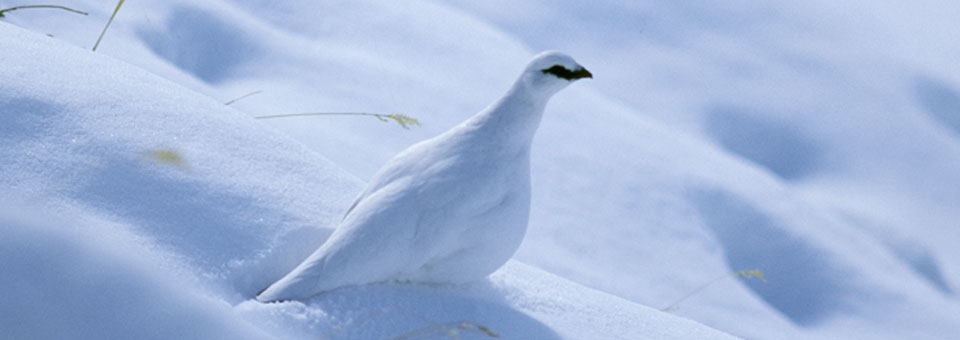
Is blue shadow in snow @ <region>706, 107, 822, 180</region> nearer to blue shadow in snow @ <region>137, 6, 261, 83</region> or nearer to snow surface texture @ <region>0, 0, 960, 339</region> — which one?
snow surface texture @ <region>0, 0, 960, 339</region>

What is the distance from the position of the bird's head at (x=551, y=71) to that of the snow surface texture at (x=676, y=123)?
0.50 m

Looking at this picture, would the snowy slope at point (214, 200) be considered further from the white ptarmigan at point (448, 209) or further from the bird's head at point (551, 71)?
the bird's head at point (551, 71)

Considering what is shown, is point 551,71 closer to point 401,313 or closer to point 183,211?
point 401,313

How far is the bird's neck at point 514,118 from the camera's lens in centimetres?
165

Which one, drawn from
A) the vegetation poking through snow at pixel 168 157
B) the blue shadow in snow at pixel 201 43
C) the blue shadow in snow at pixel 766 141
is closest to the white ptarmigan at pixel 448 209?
the vegetation poking through snow at pixel 168 157

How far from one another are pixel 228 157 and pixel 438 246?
1.66 feet

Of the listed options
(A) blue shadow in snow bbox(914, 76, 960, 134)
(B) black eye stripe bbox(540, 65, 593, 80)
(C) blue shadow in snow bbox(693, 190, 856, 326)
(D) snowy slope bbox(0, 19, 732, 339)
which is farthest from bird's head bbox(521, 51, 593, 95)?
(A) blue shadow in snow bbox(914, 76, 960, 134)

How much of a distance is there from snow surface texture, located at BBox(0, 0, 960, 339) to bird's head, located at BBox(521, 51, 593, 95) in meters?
0.50

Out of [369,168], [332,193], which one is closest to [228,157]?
[332,193]

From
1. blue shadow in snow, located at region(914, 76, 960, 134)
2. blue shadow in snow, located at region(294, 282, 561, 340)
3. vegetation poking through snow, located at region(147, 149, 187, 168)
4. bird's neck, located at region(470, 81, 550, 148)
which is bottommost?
vegetation poking through snow, located at region(147, 149, 187, 168)

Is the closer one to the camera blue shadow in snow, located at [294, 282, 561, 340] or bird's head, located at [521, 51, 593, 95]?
blue shadow in snow, located at [294, 282, 561, 340]

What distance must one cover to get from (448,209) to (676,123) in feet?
11.2

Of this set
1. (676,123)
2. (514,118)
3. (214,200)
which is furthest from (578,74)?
(676,123)

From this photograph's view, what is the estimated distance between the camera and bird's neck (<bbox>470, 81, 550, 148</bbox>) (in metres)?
1.65
